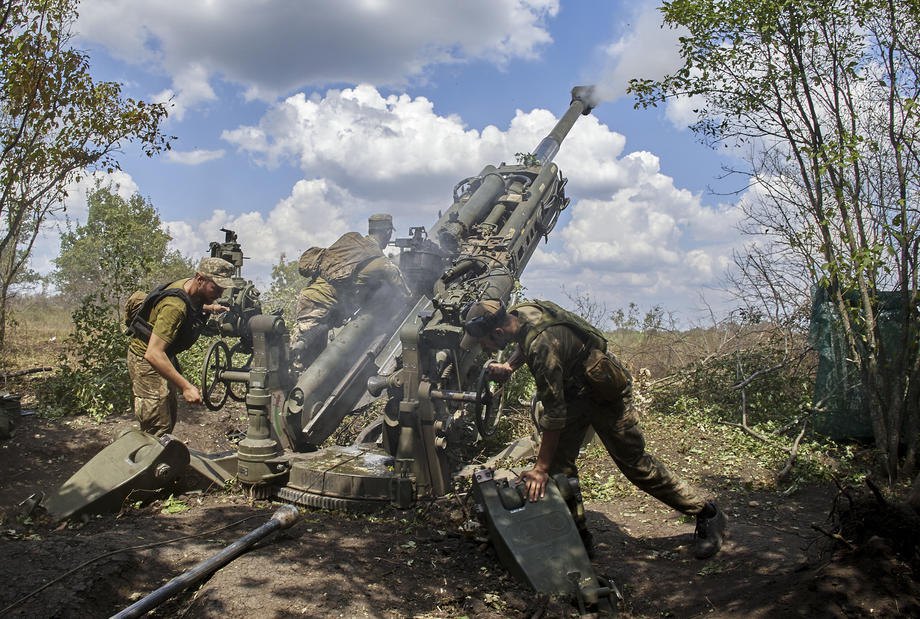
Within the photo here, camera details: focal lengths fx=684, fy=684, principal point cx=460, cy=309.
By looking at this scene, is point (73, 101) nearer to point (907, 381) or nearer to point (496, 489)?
point (496, 489)

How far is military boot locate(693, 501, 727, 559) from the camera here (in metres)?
4.30

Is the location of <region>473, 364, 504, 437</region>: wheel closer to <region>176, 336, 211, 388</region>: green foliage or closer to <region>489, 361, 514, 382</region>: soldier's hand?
<region>489, 361, 514, 382</region>: soldier's hand

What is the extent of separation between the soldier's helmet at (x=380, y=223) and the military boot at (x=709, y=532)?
447 centimetres

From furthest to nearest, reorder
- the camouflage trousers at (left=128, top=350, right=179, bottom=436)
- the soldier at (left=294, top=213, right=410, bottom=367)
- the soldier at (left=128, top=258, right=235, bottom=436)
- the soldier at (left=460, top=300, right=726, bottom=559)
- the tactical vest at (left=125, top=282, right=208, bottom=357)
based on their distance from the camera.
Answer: the soldier at (left=294, top=213, right=410, bottom=367) < the camouflage trousers at (left=128, top=350, right=179, bottom=436) < the tactical vest at (left=125, top=282, right=208, bottom=357) < the soldier at (left=128, top=258, right=235, bottom=436) < the soldier at (left=460, top=300, right=726, bottom=559)

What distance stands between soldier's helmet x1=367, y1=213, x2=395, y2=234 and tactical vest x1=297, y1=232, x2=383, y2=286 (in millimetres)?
357

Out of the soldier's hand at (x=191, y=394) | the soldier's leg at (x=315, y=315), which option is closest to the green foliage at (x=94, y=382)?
the soldier's leg at (x=315, y=315)

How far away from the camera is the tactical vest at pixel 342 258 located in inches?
270

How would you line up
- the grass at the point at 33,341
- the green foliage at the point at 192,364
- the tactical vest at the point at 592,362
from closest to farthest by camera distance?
the tactical vest at the point at 592,362, the green foliage at the point at 192,364, the grass at the point at 33,341

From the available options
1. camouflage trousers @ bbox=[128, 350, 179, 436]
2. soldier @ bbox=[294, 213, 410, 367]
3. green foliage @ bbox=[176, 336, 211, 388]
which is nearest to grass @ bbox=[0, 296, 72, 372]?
green foliage @ bbox=[176, 336, 211, 388]

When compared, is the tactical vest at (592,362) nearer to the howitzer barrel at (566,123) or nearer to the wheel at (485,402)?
the wheel at (485,402)

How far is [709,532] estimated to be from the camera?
4.35 meters

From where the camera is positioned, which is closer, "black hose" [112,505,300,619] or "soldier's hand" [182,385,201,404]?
"black hose" [112,505,300,619]

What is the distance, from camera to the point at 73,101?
27.7ft

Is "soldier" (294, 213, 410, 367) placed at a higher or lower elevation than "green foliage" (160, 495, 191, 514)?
higher
